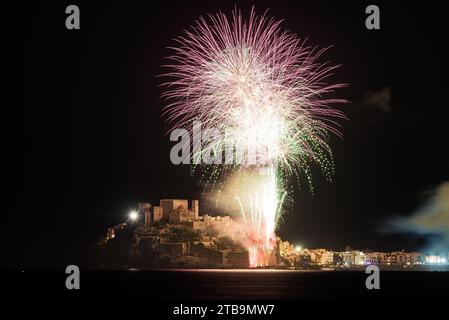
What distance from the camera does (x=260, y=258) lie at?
545 ft

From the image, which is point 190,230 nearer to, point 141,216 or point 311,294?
point 141,216
